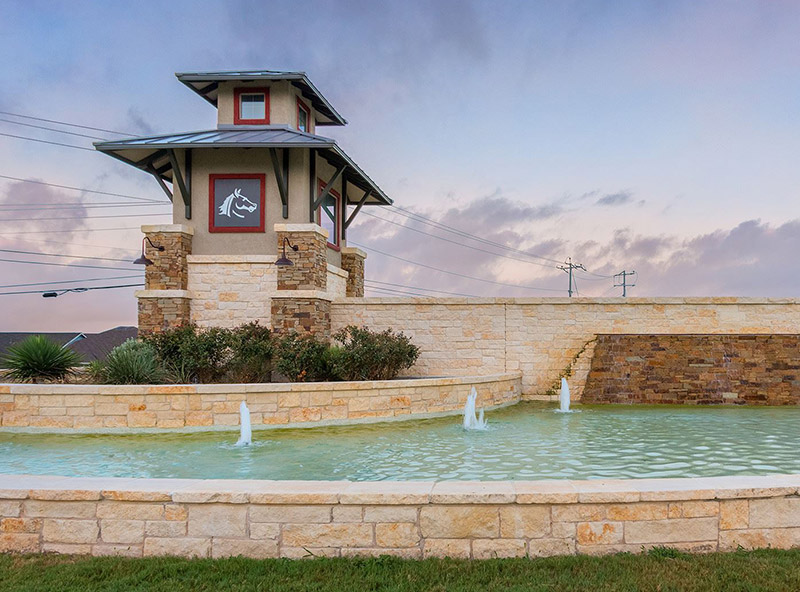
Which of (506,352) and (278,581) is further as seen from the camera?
(506,352)

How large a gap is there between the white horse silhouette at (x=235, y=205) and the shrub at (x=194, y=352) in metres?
4.00

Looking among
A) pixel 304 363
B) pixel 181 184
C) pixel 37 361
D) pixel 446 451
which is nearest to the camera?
pixel 446 451

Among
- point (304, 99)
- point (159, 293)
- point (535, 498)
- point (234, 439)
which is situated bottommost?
point (234, 439)

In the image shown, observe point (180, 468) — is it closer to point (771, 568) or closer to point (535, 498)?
point (535, 498)

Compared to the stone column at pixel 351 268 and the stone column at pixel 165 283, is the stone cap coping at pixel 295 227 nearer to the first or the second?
the stone column at pixel 165 283

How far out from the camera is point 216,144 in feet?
56.0

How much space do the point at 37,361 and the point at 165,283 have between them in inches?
177

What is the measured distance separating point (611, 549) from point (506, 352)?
12764 mm

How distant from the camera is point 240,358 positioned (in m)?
15.3

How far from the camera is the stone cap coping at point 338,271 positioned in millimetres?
19475

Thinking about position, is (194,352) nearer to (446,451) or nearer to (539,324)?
(446,451)

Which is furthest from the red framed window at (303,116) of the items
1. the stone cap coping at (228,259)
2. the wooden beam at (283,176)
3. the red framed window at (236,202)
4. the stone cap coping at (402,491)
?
the stone cap coping at (402,491)

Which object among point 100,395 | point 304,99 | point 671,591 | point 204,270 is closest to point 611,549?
point 671,591

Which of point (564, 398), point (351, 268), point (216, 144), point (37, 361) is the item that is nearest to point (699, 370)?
point (564, 398)
